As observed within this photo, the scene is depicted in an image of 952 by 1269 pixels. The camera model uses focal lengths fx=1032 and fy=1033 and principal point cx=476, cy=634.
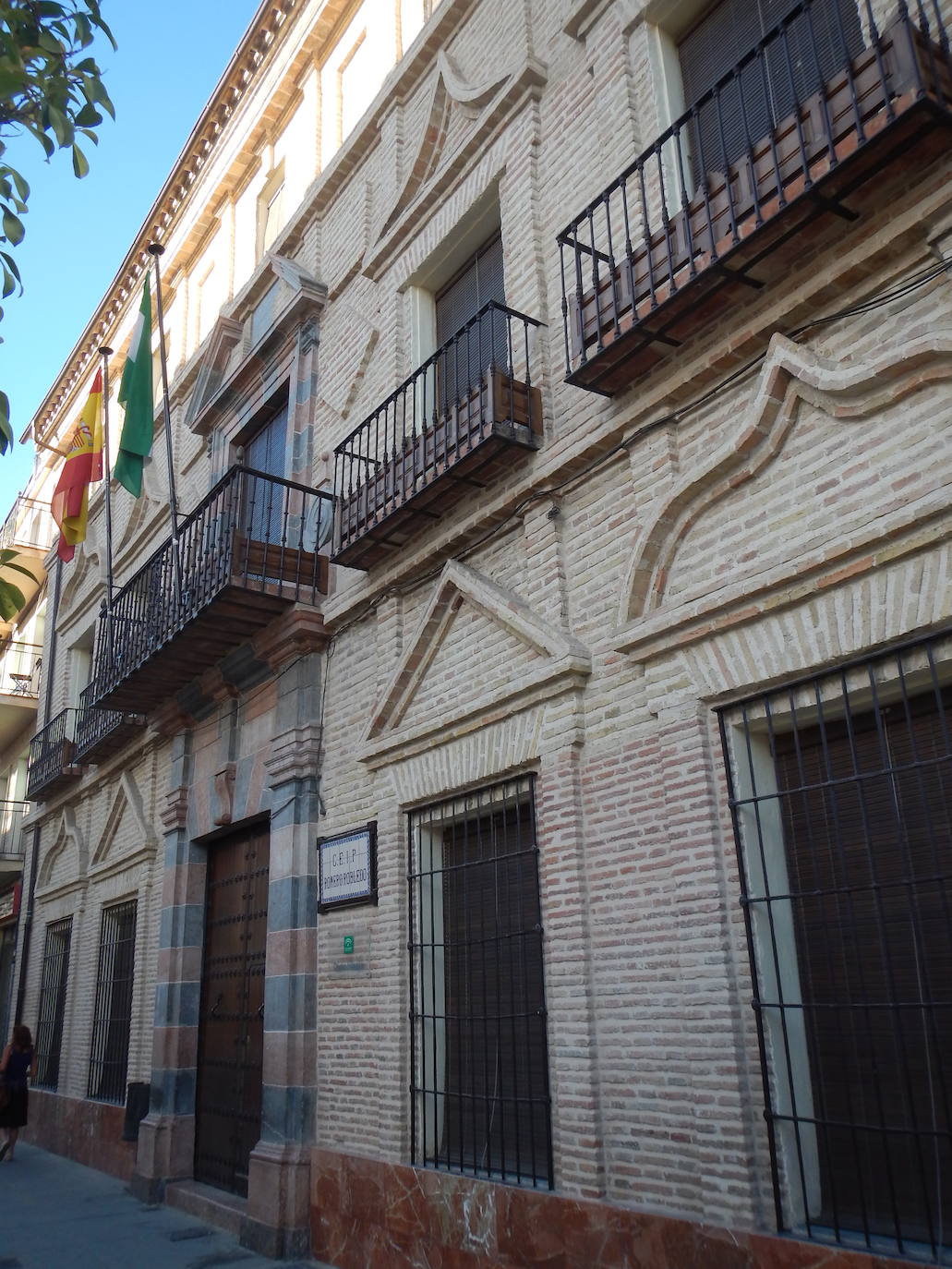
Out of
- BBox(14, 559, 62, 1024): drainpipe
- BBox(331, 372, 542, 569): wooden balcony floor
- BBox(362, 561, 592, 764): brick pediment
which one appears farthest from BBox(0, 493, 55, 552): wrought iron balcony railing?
BBox(362, 561, 592, 764): brick pediment

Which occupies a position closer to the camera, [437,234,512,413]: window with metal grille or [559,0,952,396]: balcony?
[559,0,952,396]: balcony

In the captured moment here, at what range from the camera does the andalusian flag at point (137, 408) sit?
10.3 meters

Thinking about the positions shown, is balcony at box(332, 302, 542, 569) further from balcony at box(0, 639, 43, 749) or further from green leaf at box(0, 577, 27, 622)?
balcony at box(0, 639, 43, 749)

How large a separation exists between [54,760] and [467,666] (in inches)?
362

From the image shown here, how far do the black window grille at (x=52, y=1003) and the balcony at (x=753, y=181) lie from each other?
34.4ft

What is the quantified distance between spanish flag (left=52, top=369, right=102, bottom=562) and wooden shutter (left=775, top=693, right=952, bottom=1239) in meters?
9.53

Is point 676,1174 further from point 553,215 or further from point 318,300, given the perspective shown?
point 318,300

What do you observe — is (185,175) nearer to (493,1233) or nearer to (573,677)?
(573,677)

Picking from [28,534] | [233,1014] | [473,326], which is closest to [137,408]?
[473,326]

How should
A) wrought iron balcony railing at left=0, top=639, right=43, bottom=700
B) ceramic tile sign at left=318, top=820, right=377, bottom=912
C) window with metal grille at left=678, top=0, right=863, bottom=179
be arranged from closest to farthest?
1. window with metal grille at left=678, top=0, right=863, bottom=179
2. ceramic tile sign at left=318, top=820, right=377, bottom=912
3. wrought iron balcony railing at left=0, top=639, right=43, bottom=700

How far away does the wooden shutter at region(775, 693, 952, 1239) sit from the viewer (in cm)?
374

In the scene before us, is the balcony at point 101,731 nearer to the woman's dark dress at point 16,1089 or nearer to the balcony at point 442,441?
the woman's dark dress at point 16,1089

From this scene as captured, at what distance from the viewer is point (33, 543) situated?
19.1 m

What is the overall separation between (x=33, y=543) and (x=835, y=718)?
17732mm
